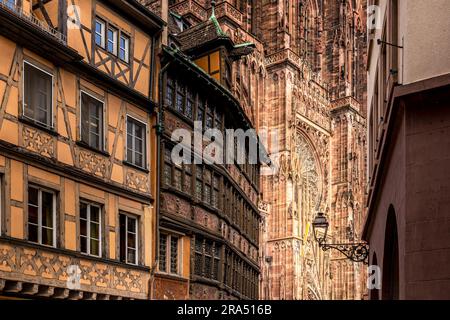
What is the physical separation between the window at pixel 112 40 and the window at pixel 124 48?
24 cm

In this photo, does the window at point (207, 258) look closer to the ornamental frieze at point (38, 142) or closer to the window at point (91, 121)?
the window at point (91, 121)

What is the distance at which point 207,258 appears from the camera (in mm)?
23953

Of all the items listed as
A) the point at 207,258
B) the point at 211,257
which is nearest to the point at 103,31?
the point at 207,258

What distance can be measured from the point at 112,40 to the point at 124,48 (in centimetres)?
60

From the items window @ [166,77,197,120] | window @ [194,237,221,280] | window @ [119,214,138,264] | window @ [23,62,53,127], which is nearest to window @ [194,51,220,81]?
window @ [166,77,197,120]

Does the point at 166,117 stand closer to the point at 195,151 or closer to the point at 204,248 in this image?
the point at 195,151

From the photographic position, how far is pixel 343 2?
6806cm

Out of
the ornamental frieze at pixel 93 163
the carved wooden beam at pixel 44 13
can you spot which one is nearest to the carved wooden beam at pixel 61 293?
the ornamental frieze at pixel 93 163

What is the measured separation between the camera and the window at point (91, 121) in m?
18.0

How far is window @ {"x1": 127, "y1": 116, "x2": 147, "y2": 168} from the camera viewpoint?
19.8m

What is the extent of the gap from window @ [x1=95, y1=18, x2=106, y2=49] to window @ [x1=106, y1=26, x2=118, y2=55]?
0.68ft

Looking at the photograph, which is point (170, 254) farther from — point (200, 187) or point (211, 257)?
point (211, 257)

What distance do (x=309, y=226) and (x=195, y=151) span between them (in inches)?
1425
